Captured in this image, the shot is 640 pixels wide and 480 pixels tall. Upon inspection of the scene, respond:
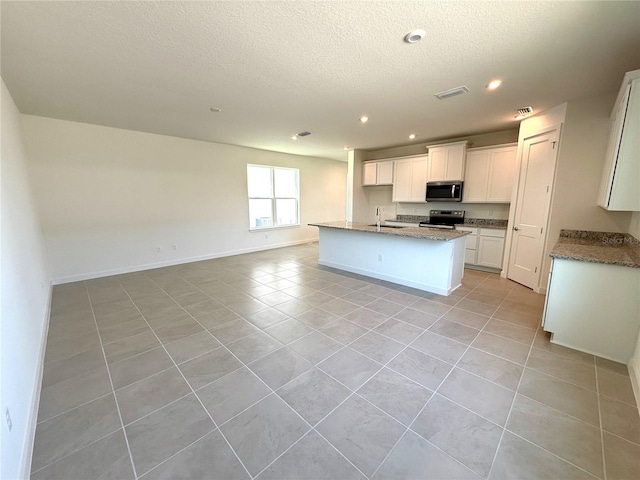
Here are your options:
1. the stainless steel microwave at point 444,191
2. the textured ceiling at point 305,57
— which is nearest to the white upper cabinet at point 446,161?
the stainless steel microwave at point 444,191

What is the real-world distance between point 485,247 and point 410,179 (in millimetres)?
2174

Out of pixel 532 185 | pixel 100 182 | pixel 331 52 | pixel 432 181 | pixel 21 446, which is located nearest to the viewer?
pixel 21 446

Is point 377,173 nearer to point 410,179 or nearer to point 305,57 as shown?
point 410,179

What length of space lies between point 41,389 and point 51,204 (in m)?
3.49

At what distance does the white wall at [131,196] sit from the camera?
411 centimetres

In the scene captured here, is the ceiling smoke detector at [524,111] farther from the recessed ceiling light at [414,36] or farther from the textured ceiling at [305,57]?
the recessed ceiling light at [414,36]

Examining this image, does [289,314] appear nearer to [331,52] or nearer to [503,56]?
[331,52]

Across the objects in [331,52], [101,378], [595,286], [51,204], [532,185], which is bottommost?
[101,378]

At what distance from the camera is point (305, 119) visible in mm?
4055

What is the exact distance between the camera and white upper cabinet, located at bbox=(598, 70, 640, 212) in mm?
2145

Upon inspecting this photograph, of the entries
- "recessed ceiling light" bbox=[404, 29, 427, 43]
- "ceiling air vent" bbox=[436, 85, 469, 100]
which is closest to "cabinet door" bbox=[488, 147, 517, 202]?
"ceiling air vent" bbox=[436, 85, 469, 100]

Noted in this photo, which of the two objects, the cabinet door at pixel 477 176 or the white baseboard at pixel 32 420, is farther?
the cabinet door at pixel 477 176

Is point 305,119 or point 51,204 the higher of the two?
point 305,119

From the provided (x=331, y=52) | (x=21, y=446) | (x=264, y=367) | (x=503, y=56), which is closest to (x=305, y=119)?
(x=331, y=52)
